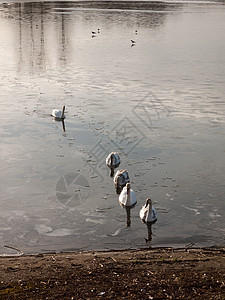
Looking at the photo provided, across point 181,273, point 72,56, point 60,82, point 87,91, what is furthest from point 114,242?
point 72,56

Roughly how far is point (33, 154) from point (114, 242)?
7.73 meters

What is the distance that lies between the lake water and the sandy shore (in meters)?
1.11

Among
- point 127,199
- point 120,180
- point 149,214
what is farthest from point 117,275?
point 120,180

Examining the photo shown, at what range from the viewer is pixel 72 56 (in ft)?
144

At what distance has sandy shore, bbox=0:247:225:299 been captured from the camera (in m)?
10.2

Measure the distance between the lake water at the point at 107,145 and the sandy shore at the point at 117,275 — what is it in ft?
3.65

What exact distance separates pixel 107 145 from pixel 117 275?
428 inches

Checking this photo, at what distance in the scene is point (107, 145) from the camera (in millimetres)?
21484

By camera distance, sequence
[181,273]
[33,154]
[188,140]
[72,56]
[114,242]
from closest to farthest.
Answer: [181,273] < [114,242] < [33,154] < [188,140] < [72,56]

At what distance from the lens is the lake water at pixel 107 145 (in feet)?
48.4

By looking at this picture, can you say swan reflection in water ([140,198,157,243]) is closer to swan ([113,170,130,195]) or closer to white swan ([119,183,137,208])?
white swan ([119,183,137,208])

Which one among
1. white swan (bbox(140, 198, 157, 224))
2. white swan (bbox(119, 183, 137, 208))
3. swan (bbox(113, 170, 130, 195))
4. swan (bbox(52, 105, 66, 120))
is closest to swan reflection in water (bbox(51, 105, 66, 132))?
swan (bbox(52, 105, 66, 120))

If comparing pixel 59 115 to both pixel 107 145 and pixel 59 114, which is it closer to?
pixel 59 114

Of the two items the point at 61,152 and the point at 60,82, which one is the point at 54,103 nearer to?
the point at 60,82
